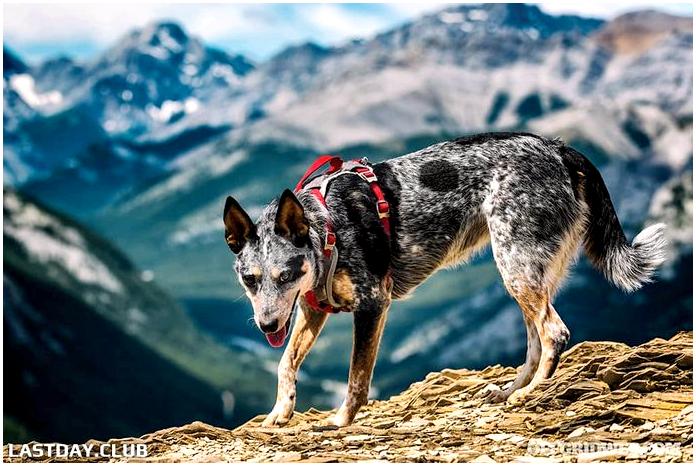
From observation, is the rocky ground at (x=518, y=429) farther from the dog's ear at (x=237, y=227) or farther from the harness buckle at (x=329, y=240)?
the dog's ear at (x=237, y=227)

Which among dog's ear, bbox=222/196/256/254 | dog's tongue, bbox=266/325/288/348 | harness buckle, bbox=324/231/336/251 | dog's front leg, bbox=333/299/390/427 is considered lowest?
dog's front leg, bbox=333/299/390/427

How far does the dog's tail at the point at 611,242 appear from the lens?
41.4 feet

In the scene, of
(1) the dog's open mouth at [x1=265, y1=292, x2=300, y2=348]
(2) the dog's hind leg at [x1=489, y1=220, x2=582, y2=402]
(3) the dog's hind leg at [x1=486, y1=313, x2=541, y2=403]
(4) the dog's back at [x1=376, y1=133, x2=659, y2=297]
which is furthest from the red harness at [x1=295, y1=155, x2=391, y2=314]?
(3) the dog's hind leg at [x1=486, y1=313, x2=541, y2=403]

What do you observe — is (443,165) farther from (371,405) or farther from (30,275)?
(30,275)

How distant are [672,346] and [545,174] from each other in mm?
3413

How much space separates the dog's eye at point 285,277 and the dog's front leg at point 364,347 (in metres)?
1.12

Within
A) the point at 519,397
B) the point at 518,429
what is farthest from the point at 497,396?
the point at 518,429

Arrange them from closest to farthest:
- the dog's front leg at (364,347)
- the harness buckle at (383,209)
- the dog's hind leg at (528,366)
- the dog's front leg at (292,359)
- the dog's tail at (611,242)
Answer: the dog's front leg at (364,347)
the harness buckle at (383,209)
the dog's front leg at (292,359)
the dog's hind leg at (528,366)
the dog's tail at (611,242)

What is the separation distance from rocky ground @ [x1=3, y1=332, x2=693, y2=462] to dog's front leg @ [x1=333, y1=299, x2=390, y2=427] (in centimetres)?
53

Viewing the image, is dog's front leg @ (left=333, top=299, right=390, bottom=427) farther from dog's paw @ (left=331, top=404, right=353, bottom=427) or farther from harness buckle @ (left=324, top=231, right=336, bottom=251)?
harness buckle @ (left=324, top=231, right=336, bottom=251)

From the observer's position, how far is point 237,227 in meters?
10.8

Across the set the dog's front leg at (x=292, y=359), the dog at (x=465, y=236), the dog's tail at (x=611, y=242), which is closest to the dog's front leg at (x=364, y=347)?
the dog at (x=465, y=236)

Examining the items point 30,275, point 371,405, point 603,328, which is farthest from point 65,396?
point 371,405

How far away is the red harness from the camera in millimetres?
11292
